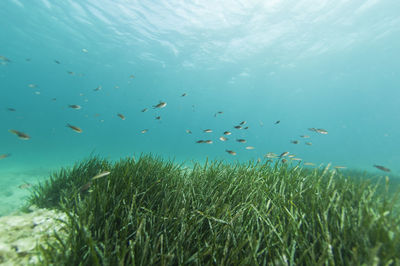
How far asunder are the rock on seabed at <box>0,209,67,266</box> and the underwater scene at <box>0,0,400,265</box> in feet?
0.08

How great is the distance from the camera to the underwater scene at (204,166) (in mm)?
1644

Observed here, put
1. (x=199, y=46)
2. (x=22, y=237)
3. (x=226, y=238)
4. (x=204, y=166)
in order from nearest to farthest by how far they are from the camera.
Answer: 1. (x=226, y=238)
2. (x=22, y=237)
3. (x=204, y=166)
4. (x=199, y=46)

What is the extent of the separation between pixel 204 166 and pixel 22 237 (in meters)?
3.30

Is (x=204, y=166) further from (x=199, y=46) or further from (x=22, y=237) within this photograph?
(x=199, y=46)

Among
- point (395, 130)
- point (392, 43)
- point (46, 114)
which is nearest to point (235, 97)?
point (392, 43)

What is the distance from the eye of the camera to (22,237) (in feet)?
7.88

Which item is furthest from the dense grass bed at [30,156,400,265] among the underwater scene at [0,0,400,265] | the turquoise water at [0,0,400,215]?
the turquoise water at [0,0,400,215]

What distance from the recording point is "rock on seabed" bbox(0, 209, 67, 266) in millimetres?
2010

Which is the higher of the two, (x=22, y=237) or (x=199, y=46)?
(x=199, y=46)

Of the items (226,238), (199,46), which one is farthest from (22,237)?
(199,46)

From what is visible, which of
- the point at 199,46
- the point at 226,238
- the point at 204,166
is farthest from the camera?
the point at 199,46

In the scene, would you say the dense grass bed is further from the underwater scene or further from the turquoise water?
the turquoise water

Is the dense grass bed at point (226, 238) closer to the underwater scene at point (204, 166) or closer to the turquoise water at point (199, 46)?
the underwater scene at point (204, 166)

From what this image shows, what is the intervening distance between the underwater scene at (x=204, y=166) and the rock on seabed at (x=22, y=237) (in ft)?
0.08
